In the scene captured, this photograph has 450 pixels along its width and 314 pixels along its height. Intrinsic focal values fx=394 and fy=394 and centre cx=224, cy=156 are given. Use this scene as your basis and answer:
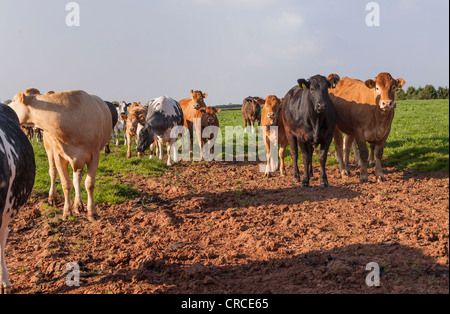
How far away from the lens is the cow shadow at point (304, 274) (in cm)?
367

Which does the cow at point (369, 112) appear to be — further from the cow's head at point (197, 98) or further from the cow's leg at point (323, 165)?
the cow's head at point (197, 98)

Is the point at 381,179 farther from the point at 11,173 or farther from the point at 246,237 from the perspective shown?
the point at 11,173

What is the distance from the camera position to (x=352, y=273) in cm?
396

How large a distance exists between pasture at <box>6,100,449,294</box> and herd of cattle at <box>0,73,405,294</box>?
2.32 feet

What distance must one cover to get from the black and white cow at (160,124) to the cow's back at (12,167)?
753 centimetres

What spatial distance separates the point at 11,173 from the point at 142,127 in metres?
8.85

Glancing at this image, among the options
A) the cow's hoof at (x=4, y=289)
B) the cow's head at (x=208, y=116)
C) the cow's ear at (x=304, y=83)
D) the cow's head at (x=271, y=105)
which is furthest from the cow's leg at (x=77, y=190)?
the cow's head at (x=208, y=116)

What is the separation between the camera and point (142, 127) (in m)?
12.6

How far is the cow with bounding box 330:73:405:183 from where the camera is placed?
8.04 metres

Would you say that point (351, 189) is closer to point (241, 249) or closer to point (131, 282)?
point (241, 249)

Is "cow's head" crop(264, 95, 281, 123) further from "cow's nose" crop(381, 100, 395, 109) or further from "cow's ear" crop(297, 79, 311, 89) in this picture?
"cow's nose" crop(381, 100, 395, 109)

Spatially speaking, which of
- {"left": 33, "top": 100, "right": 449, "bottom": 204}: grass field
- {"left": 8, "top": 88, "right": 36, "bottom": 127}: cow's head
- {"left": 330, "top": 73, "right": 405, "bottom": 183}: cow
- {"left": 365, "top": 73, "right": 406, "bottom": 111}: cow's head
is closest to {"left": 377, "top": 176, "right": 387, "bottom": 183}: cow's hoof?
{"left": 330, "top": 73, "right": 405, "bottom": 183}: cow
